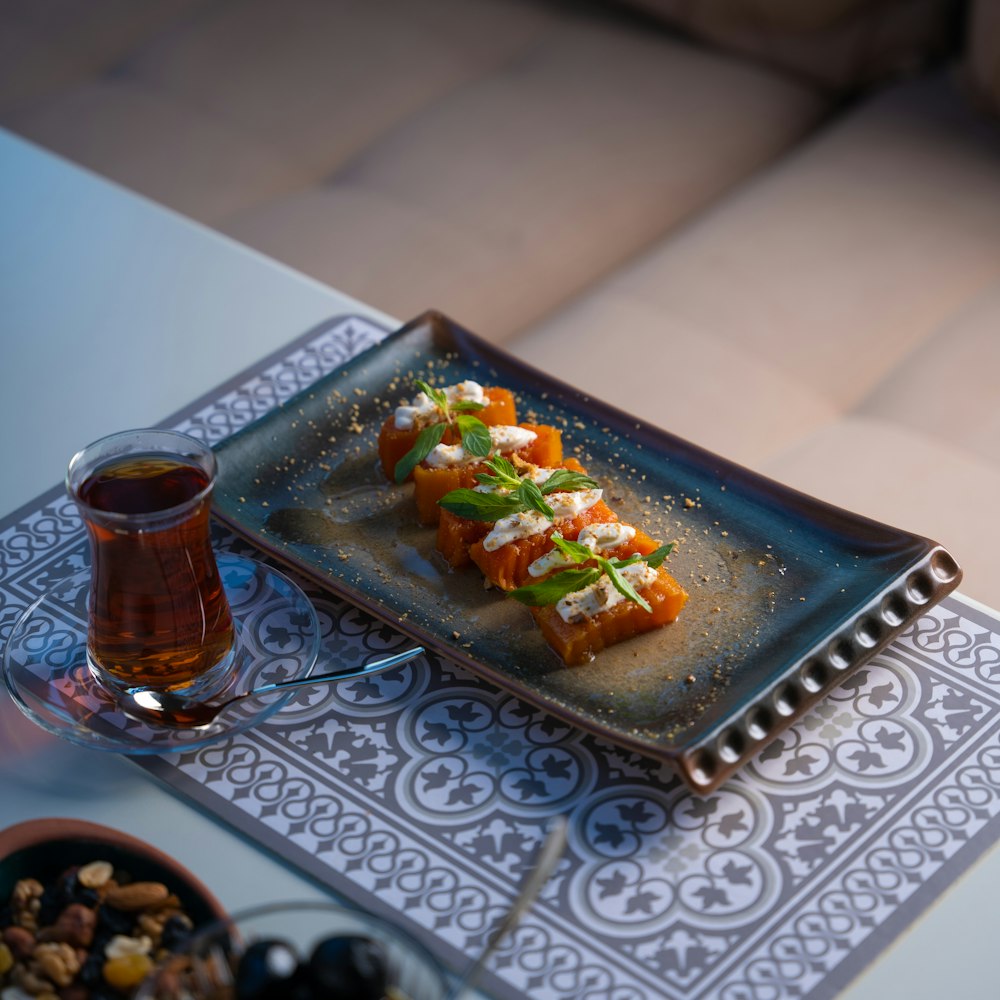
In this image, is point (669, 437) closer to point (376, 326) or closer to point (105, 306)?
point (376, 326)

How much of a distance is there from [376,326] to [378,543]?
0.39 m

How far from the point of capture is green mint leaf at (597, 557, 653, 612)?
116cm

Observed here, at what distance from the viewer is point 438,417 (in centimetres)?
139

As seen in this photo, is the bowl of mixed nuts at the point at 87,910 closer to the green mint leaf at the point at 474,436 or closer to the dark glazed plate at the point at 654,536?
the dark glazed plate at the point at 654,536

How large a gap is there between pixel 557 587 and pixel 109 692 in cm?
38

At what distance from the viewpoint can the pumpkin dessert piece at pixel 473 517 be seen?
1.26 metres

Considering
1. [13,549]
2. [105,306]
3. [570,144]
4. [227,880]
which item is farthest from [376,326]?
[570,144]

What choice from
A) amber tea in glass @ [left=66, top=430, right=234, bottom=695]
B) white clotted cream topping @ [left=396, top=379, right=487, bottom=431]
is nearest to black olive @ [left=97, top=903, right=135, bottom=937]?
amber tea in glass @ [left=66, top=430, right=234, bottom=695]

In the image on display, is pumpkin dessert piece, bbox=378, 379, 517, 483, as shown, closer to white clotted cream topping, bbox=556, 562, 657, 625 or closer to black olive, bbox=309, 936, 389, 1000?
white clotted cream topping, bbox=556, 562, 657, 625

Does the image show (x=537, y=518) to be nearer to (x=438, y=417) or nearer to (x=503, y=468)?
(x=503, y=468)

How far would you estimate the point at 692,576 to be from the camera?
1.28 m

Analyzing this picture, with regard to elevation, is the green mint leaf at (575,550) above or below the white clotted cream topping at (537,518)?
above

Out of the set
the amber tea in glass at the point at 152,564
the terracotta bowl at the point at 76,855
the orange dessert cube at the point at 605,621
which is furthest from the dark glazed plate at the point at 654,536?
the terracotta bowl at the point at 76,855

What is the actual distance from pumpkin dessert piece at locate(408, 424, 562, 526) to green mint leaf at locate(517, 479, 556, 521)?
0.08m
